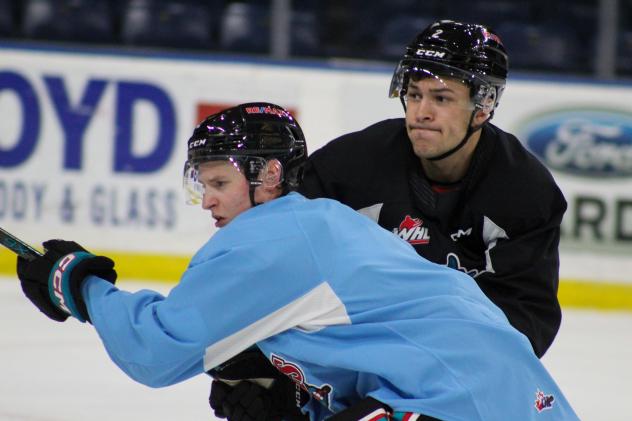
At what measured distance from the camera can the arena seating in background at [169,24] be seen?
648 cm

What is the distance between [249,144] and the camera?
2.24 m

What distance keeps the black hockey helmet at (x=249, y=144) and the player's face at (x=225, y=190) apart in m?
0.01

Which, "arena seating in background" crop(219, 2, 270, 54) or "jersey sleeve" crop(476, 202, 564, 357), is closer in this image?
"jersey sleeve" crop(476, 202, 564, 357)

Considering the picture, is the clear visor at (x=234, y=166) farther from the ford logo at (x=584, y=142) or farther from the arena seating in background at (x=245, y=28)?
the arena seating in background at (x=245, y=28)

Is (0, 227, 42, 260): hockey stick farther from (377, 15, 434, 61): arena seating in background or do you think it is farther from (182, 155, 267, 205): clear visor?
(377, 15, 434, 61): arena seating in background

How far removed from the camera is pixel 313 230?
206cm

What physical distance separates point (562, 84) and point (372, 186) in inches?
131

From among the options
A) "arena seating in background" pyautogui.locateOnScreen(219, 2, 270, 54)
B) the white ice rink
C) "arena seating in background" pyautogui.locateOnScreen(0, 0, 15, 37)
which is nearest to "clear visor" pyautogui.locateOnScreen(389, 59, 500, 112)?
the white ice rink

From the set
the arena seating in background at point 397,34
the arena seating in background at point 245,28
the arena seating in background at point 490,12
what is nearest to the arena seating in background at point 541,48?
the arena seating in background at point 490,12

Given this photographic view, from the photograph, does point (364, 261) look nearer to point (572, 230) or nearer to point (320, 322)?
point (320, 322)

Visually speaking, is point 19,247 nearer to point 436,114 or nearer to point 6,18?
point 436,114

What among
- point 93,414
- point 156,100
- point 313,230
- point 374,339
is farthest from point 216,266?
point 156,100

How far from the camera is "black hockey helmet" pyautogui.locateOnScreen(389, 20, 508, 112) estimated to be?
2.61m

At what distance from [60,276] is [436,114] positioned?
0.96m
